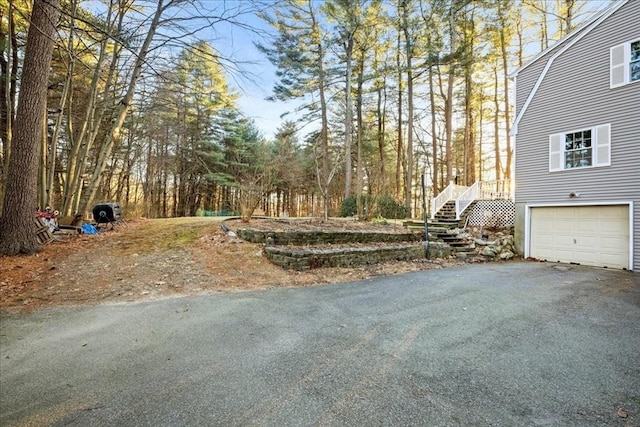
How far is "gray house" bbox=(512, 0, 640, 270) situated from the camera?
23.9ft

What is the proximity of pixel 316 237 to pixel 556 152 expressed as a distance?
741cm

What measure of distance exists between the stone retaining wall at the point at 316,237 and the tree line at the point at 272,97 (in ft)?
5.65

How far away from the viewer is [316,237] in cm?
748

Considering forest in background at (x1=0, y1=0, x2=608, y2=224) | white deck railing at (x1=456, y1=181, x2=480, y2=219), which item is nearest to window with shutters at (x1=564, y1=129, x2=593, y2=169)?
white deck railing at (x1=456, y1=181, x2=480, y2=219)

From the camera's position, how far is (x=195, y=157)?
64.7 ft

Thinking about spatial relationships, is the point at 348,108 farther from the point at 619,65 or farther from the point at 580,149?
the point at 619,65

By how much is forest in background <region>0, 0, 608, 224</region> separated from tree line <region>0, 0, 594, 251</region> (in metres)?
0.08

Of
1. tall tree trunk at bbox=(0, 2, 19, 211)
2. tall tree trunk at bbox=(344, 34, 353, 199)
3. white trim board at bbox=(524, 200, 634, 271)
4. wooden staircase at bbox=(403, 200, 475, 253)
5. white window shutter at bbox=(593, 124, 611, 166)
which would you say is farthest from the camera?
tall tree trunk at bbox=(344, 34, 353, 199)

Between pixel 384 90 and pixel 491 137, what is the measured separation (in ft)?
26.1

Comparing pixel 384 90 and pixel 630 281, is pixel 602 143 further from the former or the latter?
pixel 384 90

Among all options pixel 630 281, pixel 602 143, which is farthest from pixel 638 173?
pixel 630 281

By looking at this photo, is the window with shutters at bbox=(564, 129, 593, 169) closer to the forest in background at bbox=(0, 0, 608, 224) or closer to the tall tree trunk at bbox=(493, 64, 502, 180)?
the forest in background at bbox=(0, 0, 608, 224)

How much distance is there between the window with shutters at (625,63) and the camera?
723 cm

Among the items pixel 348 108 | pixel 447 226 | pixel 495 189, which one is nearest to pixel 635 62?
pixel 495 189
